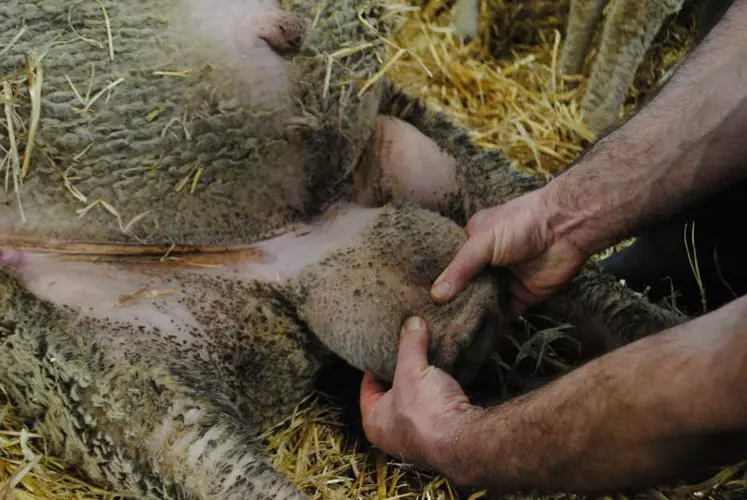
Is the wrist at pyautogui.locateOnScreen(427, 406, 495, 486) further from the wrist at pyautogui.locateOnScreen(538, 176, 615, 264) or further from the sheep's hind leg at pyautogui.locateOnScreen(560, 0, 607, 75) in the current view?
the sheep's hind leg at pyautogui.locateOnScreen(560, 0, 607, 75)

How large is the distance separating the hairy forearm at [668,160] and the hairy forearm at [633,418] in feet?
1.97

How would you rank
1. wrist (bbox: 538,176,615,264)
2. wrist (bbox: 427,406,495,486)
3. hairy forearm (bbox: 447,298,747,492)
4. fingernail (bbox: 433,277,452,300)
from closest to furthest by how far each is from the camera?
hairy forearm (bbox: 447,298,747,492) < wrist (bbox: 427,406,495,486) < fingernail (bbox: 433,277,452,300) < wrist (bbox: 538,176,615,264)

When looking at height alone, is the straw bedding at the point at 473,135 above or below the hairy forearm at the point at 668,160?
below

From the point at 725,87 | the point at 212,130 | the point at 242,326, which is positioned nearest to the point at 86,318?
the point at 242,326

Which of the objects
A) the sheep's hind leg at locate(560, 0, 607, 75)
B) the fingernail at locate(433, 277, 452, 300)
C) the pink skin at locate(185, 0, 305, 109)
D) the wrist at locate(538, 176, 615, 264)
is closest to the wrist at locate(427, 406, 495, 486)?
the fingernail at locate(433, 277, 452, 300)

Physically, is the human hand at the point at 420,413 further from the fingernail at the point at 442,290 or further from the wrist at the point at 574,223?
the wrist at the point at 574,223

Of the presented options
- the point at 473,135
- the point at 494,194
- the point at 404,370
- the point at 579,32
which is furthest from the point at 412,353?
the point at 579,32

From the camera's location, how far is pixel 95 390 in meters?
1.62

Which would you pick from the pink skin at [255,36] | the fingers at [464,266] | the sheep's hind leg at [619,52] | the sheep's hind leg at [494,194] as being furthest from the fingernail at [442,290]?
the sheep's hind leg at [619,52]

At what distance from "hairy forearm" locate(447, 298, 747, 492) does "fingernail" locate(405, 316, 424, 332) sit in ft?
1.08

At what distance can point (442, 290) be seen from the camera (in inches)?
70.1

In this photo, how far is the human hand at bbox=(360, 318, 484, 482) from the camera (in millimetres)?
1533

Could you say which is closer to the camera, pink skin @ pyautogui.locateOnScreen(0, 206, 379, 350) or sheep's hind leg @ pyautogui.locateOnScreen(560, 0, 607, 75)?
pink skin @ pyautogui.locateOnScreen(0, 206, 379, 350)

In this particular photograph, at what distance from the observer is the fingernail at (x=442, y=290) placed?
178 centimetres
